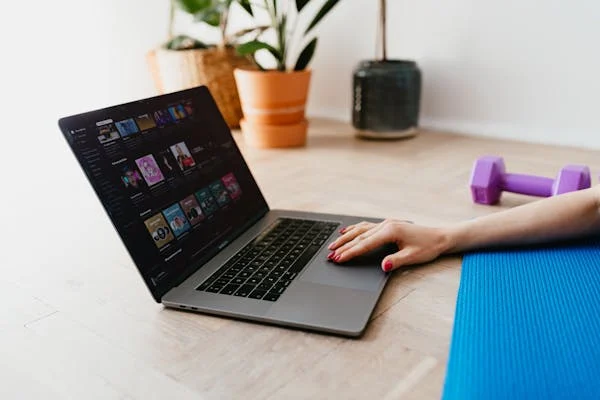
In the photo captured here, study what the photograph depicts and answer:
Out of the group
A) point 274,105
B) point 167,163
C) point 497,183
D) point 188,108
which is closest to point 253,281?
point 167,163

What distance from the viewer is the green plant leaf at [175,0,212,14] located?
1943 millimetres

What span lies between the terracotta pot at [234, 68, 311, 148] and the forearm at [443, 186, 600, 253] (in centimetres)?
100

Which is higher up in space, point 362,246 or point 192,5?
point 192,5

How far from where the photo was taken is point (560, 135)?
1735 mm

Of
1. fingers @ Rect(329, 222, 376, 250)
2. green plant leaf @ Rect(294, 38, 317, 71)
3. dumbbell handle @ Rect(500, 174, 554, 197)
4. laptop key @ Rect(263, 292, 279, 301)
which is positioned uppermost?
green plant leaf @ Rect(294, 38, 317, 71)

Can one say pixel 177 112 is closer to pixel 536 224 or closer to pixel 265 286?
pixel 265 286

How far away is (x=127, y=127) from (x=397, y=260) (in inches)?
18.2

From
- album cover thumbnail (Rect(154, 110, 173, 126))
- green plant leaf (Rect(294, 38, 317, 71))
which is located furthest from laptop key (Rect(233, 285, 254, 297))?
green plant leaf (Rect(294, 38, 317, 71))

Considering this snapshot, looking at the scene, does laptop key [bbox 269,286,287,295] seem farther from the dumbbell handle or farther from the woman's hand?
the dumbbell handle

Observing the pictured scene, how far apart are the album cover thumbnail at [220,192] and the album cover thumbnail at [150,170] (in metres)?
0.12

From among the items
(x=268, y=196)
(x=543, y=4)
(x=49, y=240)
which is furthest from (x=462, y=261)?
(x=543, y=4)

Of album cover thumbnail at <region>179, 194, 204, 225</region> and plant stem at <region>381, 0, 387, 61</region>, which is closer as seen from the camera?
album cover thumbnail at <region>179, 194, 204, 225</region>

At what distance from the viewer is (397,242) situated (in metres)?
0.90

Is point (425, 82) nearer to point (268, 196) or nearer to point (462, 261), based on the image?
point (268, 196)
